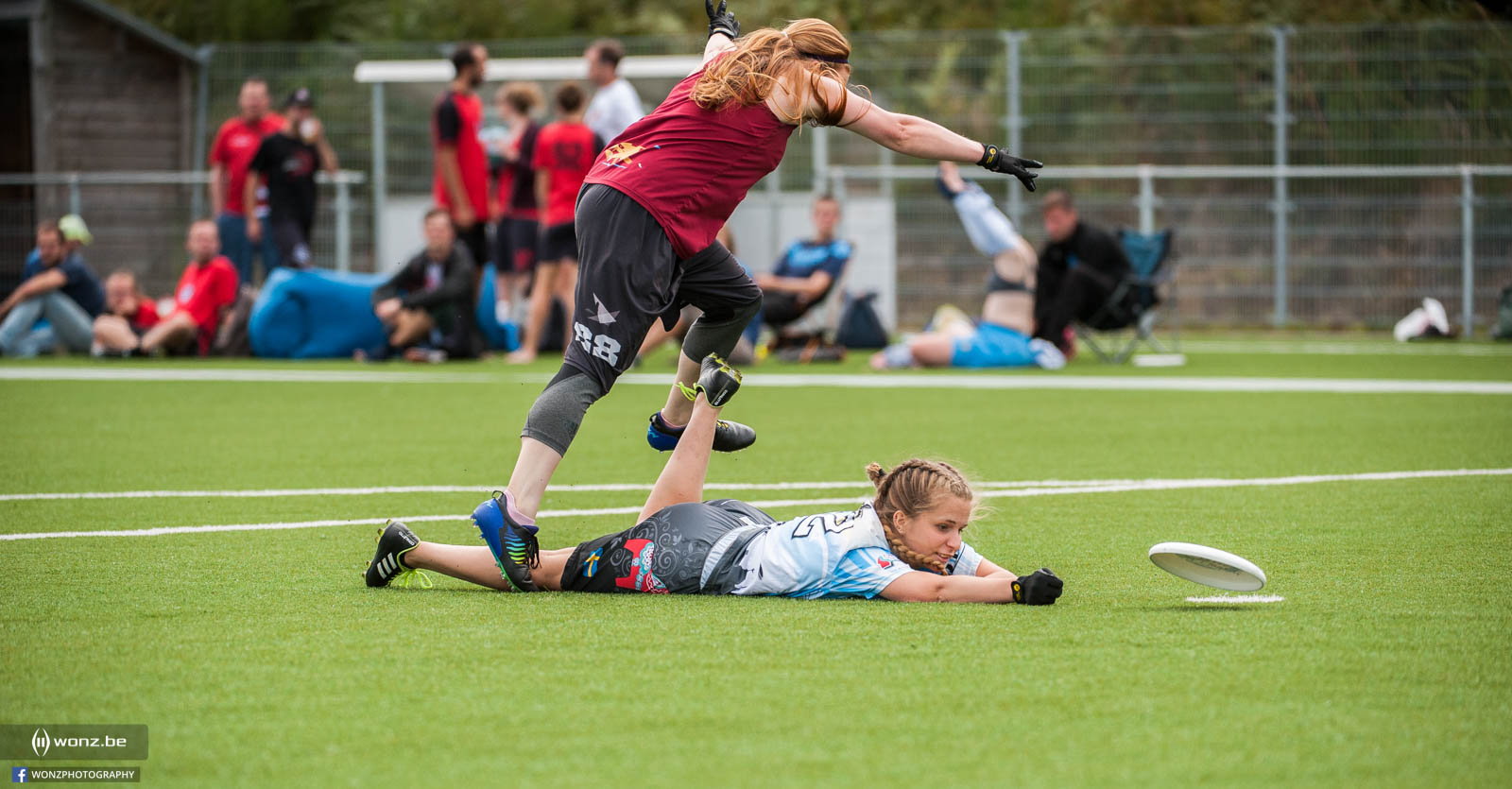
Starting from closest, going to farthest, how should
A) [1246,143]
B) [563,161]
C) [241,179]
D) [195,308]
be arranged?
1. [563,161]
2. [195,308]
3. [241,179]
4. [1246,143]

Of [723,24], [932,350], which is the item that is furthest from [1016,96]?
[723,24]

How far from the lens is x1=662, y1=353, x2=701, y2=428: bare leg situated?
5074 mm

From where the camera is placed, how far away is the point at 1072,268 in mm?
13641

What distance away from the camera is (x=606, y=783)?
2.69m

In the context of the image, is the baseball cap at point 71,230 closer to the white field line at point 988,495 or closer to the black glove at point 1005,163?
the white field line at point 988,495

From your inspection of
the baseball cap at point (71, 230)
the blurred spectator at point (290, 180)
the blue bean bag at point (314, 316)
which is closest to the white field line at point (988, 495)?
the blue bean bag at point (314, 316)

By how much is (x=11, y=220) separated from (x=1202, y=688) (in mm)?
19210

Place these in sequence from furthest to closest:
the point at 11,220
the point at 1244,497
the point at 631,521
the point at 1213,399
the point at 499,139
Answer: the point at 11,220
the point at 499,139
the point at 1213,399
the point at 1244,497
the point at 631,521

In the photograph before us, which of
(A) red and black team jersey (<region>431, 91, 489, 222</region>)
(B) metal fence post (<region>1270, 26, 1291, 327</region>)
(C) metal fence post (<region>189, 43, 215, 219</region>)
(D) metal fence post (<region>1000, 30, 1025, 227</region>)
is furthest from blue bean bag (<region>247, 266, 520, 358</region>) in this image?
(B) metal fence post (<region>1270, 26, 1291, 327</region>)

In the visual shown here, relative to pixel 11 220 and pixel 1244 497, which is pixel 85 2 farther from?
pixel 1244 497

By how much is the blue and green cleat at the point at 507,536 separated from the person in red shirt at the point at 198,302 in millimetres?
11130

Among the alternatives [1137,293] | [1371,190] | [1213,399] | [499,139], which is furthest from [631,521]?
[1371,190]

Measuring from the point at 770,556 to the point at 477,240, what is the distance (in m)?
10.7

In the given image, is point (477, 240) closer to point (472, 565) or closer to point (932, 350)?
point (932, 350)
